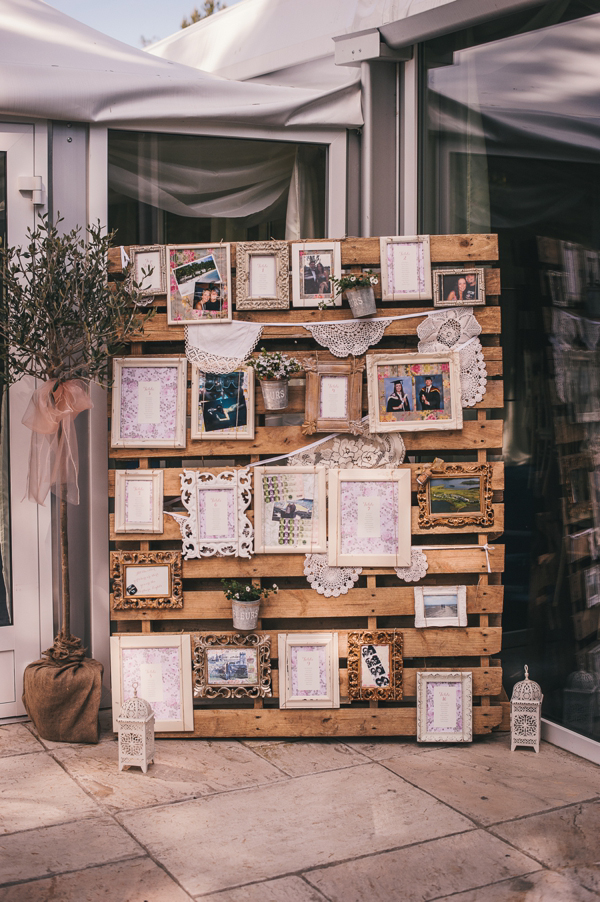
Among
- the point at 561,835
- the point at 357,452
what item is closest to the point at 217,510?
the point at 357,452

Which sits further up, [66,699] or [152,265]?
[152,265]

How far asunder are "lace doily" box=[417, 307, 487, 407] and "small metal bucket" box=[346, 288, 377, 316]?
237 mm

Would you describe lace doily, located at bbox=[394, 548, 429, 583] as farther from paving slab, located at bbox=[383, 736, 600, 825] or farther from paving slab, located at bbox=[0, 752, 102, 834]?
paving slab, located at bbox=[0, 752, 102, 834]

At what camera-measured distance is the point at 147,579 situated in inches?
149

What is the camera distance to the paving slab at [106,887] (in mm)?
2584

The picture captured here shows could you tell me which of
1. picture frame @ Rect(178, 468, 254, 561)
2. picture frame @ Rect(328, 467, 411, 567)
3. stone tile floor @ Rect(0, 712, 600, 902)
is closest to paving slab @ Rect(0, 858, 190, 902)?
stone tile floor @ Rect(0, 712, 600, 902)

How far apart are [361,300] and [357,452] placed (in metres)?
0.64

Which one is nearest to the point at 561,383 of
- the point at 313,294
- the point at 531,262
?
the point at 531,262

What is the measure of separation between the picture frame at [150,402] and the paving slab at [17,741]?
1.33m

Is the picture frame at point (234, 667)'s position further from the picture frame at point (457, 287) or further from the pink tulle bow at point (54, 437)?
the picture frame at point (457, 287)

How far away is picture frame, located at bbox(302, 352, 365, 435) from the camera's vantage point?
371 centimetres

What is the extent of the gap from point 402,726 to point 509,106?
273 centimetres

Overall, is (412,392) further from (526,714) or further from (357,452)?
(526,714)

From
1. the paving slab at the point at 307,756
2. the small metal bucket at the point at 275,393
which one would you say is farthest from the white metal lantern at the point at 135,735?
the small metal bucket at the point at 275,393
